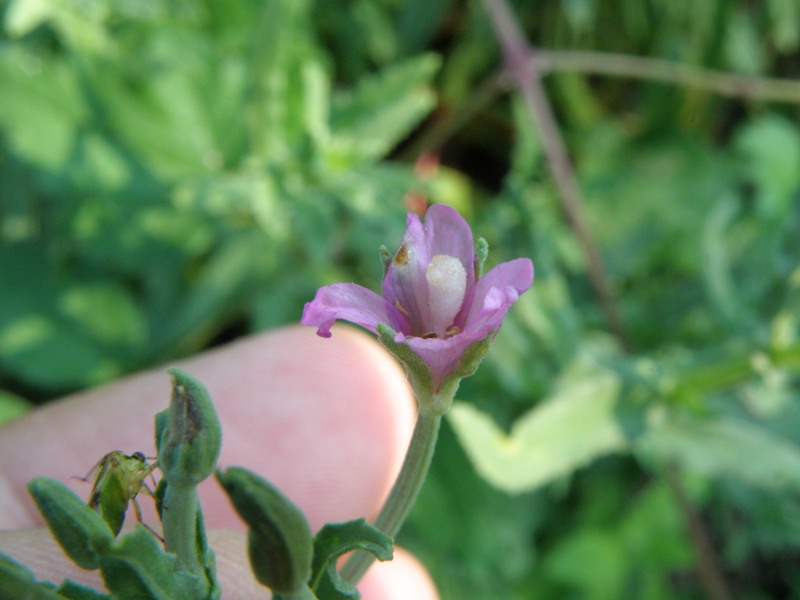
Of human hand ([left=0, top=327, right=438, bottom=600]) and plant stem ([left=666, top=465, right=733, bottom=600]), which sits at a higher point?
plant stem ([left=666, top=465, right=733, bottom=600])

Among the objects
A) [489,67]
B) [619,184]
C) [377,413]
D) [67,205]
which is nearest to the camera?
[377,413]

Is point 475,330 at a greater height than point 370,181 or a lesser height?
lesser

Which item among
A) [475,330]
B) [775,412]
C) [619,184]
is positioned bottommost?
[475,330]

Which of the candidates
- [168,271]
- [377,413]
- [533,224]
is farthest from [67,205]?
[533,224]

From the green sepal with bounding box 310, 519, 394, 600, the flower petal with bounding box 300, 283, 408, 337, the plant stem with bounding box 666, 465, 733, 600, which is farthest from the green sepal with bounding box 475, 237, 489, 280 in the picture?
the plant stem with bounding box 666, 465, 733, 600

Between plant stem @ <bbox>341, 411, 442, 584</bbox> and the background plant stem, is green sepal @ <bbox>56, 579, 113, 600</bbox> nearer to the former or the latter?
plant stem @ <bbox>341, 411, 442, 584</bbox>

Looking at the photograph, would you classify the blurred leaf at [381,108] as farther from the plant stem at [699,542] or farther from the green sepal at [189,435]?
the green sepal at [189,435]

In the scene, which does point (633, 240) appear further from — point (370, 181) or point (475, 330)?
point (475, 330)
